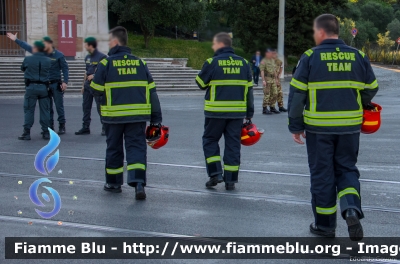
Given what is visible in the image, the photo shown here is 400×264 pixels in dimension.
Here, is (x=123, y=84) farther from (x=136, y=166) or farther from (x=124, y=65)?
(x=136, y=166)

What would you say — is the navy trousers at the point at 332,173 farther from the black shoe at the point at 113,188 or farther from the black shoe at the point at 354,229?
the black shoe at the point at 113,188

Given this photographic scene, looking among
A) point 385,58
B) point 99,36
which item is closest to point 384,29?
point 385,58

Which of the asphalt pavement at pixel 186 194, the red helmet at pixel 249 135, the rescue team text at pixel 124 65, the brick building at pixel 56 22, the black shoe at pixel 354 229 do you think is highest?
the brick building at pixel 56 22

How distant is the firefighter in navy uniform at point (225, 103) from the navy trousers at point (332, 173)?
2.02 m

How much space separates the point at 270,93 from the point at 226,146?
9319mm

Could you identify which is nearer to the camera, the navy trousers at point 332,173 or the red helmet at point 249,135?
the navy trousers at point 332,173

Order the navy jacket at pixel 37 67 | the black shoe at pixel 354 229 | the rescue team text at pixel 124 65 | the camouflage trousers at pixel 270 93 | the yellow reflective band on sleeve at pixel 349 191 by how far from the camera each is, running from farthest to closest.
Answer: the camouflage trousers at pixel 270 93 → the navy jacket at pixel 37 67 → the rescue team text at pixel 124 65 → the yellow reflective band on sleeve at pixel 349 191 → the black shoe at pixel 354 229

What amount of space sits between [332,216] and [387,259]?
25.9 inches

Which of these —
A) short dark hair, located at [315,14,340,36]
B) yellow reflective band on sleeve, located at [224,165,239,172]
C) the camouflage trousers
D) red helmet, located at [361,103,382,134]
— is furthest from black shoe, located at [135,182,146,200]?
the camouflage trousers

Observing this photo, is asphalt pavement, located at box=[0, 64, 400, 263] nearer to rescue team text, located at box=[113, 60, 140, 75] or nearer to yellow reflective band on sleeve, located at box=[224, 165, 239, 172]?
yellow reflective band on sleeve, located at box=[224, 165, 239, 172]

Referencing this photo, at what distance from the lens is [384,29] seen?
67438 mm

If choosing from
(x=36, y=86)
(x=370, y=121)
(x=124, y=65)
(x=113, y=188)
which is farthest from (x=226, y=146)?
(x=36, y=86)

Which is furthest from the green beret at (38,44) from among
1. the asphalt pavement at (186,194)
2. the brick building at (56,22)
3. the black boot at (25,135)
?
the brick building at (56,22)

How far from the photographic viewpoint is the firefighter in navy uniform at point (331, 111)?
529cm
